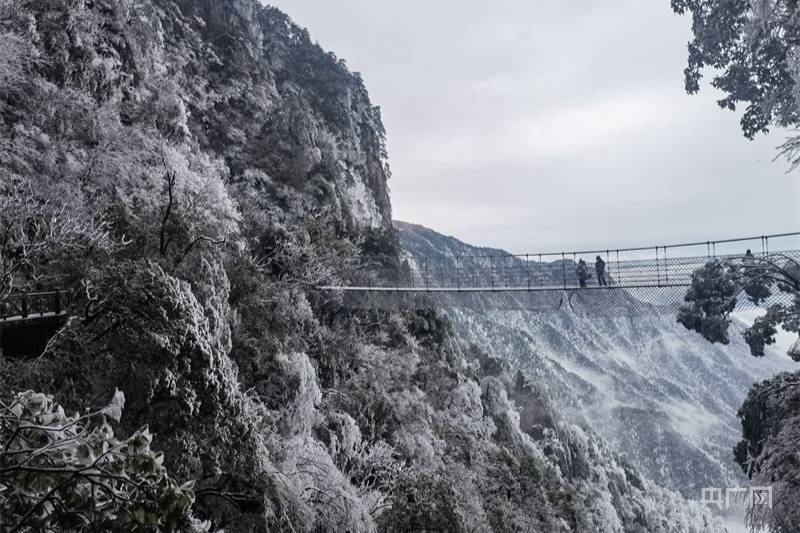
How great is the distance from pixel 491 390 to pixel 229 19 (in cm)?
2461

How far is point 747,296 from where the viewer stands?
10.8 metres

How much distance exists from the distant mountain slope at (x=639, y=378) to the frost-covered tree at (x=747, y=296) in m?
72.4

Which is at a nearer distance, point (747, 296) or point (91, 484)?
point (91, 484)

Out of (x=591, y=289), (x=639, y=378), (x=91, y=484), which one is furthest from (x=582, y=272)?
(x=639, y=378)

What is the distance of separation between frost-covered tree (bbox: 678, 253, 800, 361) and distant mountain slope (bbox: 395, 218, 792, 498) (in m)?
72.4

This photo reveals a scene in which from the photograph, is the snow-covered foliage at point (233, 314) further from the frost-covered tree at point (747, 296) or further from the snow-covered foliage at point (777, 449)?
the frost-covered tree at point (747, 296)

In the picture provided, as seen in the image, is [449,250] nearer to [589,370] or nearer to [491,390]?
[589,370]

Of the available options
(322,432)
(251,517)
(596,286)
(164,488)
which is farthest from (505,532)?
(164,488)

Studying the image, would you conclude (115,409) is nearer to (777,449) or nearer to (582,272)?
(777,449)

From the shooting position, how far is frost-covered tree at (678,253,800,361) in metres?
10.4

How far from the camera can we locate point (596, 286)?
1370 cm

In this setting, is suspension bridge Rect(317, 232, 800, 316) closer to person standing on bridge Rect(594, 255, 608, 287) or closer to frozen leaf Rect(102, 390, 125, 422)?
person standing on bridge Rect(594, 255, 608, 287)

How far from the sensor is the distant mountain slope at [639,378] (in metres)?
109

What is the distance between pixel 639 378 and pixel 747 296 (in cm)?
15852
